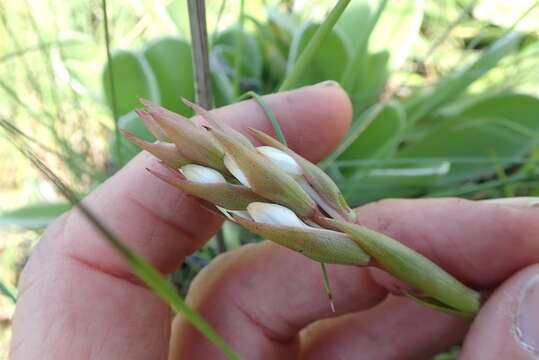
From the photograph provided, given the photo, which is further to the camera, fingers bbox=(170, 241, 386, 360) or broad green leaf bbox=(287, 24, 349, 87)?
broad green leaf bbox=(287, 24, 349, 87)

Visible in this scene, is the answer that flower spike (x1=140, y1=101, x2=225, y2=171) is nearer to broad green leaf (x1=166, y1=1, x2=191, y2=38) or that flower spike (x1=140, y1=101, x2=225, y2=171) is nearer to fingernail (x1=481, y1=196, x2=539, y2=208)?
fingernail (x1=481, y1=196, x2=539, y2=208)

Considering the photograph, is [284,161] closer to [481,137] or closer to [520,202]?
[520,202]

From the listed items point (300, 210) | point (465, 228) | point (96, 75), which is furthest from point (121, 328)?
point (96, 75)

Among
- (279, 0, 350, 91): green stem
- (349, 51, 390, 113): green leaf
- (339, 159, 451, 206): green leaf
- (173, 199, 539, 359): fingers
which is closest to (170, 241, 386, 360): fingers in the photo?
(173, 199, 539, 359): fingers

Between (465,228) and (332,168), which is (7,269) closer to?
(332,168)

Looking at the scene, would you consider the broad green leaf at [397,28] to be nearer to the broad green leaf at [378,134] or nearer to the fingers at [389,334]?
the broad green leaf at [378,134]

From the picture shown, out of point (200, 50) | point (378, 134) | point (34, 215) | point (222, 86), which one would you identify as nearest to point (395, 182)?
point (378, 134)

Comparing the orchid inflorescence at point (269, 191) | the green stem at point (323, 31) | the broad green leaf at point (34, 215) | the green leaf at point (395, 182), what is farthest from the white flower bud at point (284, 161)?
the broad green leaf at point (34, 215)
